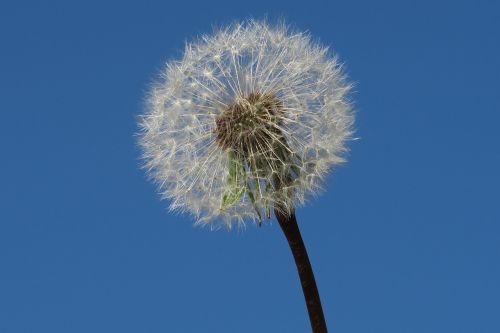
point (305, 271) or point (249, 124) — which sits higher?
point (249, 124)

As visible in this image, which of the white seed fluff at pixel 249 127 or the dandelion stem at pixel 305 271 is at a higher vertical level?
the white seed fluff at pixel 249 127

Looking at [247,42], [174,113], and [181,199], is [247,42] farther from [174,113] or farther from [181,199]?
[181,199]

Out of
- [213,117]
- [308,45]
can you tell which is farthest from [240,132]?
[308,45]

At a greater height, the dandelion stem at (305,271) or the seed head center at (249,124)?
the seed head center at (249,124)

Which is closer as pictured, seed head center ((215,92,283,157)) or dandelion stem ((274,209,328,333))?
dandelion stem ((274,209,328,333))

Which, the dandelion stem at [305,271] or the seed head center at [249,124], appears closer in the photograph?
the dandelion stem at [305,271]

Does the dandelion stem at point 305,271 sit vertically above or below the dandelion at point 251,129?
below
